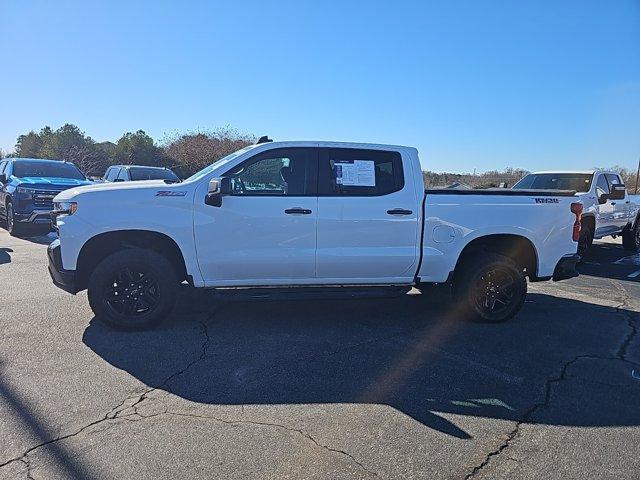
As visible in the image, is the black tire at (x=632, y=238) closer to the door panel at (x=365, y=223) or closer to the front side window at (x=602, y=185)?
the front side window at (x=602, y=185)

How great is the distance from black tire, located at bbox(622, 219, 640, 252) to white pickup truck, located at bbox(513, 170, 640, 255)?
17cm

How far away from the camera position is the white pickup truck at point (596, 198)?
10062mm

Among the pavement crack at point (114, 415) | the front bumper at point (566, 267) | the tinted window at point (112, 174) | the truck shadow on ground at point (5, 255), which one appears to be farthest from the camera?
the tinted window at point (112, 174)

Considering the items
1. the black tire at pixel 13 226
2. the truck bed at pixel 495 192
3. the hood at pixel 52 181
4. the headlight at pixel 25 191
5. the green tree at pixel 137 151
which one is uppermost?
the green tree at pixel 137 151

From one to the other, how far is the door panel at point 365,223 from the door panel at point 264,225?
0.15 meters

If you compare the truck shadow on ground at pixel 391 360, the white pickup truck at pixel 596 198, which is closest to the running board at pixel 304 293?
the truck shadow on ground at pixel 391 360

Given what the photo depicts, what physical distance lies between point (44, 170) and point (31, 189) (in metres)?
1.55

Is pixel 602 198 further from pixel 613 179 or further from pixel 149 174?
pixel 149 174

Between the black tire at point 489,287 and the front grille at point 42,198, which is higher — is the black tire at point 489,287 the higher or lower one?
the lower one

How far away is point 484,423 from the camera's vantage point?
3.39 m

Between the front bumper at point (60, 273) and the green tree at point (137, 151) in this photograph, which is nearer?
the front bumper at point (60, 273)

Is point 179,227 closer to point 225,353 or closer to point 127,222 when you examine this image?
point 127,222

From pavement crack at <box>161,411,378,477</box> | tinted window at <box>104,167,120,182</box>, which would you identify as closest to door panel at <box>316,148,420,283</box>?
pavement crack at <box>161,411,378,477</box>

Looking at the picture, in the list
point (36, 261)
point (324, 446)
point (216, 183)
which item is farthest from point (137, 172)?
point (324, 446)
